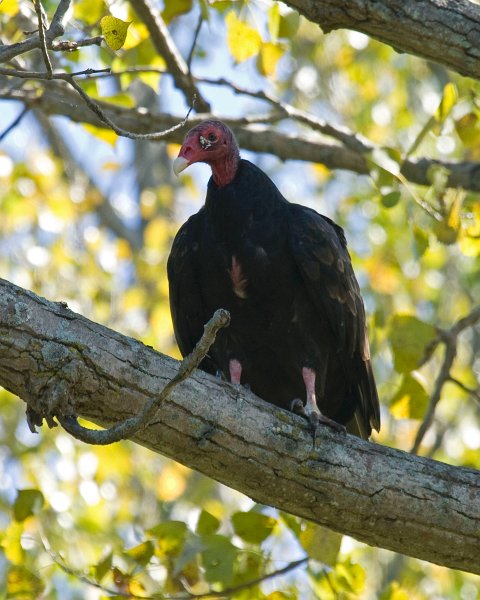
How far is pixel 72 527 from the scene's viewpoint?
7426mm

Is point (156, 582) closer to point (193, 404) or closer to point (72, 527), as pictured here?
point (72, 527)

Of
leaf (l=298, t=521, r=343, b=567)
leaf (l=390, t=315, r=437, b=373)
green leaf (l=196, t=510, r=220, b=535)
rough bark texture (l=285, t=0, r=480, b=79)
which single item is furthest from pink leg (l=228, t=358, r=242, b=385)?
rough bark texture (l=285, t=0, r=480, b=79)

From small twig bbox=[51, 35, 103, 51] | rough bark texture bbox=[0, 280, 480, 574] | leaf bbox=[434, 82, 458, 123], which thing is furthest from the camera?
leaf bbox=[434, 82, 458, 123]

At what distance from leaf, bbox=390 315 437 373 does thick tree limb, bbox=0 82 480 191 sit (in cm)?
92

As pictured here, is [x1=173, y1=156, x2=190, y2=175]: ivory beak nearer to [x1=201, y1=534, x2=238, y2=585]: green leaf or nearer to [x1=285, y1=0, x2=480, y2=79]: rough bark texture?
[x1=285, y1=0, x2=480, y2=79]: rough bark texture

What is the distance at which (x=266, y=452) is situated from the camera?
3.54 m

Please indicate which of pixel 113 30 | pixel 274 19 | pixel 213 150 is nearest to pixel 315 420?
pixel 213 150

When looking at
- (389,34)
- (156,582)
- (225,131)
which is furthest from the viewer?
(156,582)

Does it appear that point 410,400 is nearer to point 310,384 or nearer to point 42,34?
point 310,384

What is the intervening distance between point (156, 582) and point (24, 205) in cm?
403

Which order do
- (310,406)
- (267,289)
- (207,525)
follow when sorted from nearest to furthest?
(207,525) < (310,406) < (267,289)

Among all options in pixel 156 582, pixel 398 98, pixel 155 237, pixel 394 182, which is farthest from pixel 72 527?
pixel 398 98

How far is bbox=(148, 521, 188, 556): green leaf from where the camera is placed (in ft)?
13.0

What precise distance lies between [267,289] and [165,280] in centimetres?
497
